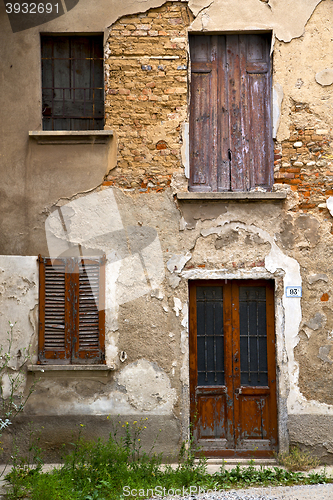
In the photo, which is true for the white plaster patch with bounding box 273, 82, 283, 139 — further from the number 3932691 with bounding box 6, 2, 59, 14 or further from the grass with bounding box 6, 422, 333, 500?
the grass with bounding box 6, 422, 333, 500

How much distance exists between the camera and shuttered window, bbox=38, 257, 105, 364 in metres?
5.82

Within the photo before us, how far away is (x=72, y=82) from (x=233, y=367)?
164 inches

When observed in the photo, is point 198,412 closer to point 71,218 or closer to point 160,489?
point 160,489

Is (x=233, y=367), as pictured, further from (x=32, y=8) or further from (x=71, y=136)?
(x=32, y=8)

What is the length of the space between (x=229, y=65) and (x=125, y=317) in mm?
3448

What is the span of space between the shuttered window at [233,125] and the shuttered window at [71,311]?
1.81 m

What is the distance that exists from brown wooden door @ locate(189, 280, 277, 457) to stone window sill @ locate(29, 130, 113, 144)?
2123 millimetres

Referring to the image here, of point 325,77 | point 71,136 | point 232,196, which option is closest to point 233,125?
point 232,196

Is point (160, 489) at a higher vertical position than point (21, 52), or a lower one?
lower

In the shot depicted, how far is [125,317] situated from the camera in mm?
5836

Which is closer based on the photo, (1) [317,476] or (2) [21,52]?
(1) [317,476]

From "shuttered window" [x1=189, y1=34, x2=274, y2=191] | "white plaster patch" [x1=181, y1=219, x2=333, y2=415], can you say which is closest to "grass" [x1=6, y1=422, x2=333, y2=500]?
"white plaster patch" [x1=181, y1=219, x2=333, y2=415]

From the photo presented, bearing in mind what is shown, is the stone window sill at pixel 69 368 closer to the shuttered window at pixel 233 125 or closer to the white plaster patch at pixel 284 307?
the white plaster patch at pixel 284 307

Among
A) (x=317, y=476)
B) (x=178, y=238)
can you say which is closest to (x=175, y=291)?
(x=178, y=238)
